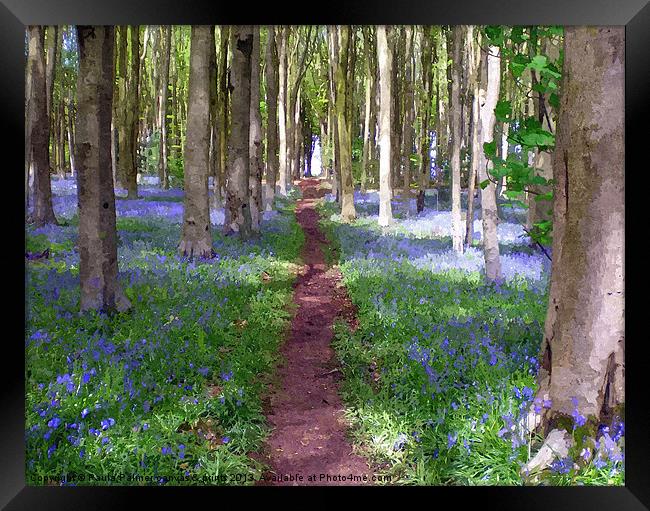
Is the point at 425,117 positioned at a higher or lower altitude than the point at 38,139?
higher

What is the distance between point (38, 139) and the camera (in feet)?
17.5

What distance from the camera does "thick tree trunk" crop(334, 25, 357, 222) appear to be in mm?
9641

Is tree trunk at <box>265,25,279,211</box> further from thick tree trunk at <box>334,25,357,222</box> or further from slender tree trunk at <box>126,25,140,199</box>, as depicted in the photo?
slender tree trunk at <box>126,25,140,199</box>

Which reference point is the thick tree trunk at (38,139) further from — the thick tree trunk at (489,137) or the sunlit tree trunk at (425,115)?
the sunlit tree trunk at (425,115)

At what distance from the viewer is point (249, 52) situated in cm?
1098

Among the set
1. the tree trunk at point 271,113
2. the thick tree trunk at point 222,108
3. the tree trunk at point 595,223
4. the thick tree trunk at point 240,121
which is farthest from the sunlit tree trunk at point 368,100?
the tree trunk at point 595,223

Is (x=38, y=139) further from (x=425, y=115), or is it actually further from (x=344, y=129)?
(x=425, y=115)

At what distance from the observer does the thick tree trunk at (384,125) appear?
30.6 feet

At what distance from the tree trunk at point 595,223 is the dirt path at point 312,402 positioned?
1.98m
